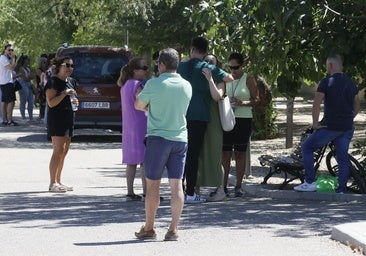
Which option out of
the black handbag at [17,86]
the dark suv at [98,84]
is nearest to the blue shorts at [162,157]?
the dark suv at [98,84]

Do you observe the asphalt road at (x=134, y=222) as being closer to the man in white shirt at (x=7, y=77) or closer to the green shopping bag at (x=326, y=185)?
the green shopping bag at (x=326, y=185)

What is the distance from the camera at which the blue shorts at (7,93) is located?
29.5 metres

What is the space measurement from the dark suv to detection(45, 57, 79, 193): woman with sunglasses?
948 cm

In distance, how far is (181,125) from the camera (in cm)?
1048

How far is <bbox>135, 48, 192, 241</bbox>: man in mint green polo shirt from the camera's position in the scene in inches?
408

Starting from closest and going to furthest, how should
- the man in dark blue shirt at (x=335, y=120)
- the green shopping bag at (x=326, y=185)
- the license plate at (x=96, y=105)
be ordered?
the man in dark blue shirt at (x=335, y=120) → the green shopping bag at (x=326, y=185) → the license plate at (x=96, y=105)

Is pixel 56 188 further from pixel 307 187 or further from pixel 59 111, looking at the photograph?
pixel 307 187

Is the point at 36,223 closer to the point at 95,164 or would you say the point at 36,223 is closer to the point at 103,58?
the point at 95,164

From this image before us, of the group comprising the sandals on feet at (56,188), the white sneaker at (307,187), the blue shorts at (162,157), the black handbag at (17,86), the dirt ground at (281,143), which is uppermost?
the blue shorts at (162,157)

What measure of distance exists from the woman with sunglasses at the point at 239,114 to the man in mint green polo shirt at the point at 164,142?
391cm

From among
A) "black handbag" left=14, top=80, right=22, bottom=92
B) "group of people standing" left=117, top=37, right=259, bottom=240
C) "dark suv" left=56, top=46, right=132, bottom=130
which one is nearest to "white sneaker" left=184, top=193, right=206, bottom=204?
"group of people standing" left=117, top=37, right=259, bottom=240

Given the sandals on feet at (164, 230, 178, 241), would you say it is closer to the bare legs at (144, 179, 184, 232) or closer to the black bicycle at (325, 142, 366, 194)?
the bare legs at (144, 179, 184, 232)

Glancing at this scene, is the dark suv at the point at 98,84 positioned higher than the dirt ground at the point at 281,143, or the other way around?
the dark suv at the point at 98,84

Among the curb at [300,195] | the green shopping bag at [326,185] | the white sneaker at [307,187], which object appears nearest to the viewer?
the curb at [300,195]
